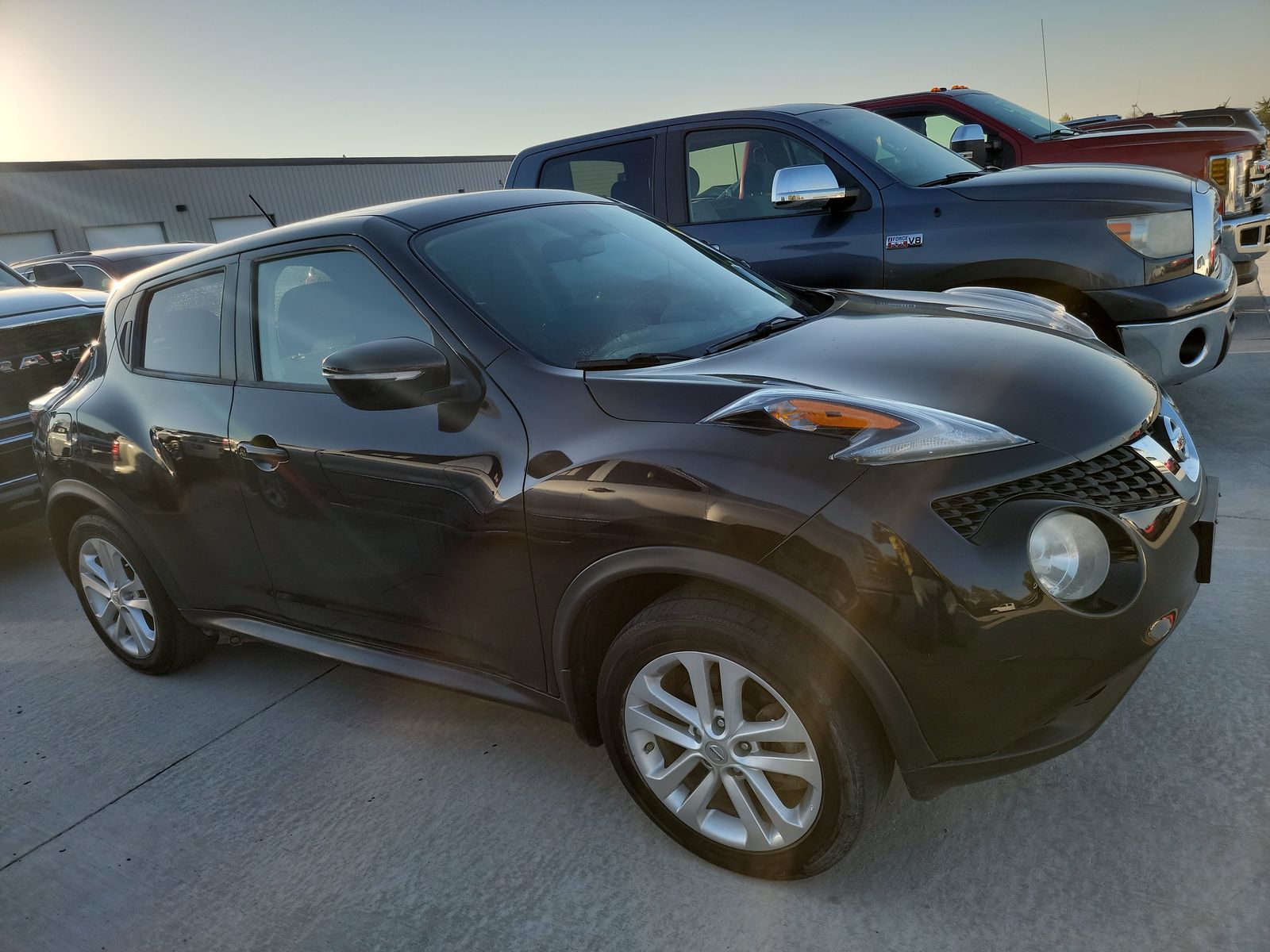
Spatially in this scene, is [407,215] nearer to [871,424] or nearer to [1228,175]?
[871,424]

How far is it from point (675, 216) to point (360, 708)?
139 inches

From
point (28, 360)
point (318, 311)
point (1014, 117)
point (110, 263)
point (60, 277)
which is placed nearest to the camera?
point (318, 311)

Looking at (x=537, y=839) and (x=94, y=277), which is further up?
(x=94, y=277)

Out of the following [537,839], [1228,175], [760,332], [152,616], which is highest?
[1228,175]

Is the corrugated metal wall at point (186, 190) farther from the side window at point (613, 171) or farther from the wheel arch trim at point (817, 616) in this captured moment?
the wheel arch trim at point (817, 616)

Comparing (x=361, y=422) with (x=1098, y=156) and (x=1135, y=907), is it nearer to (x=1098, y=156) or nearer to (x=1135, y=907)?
(x=1135, y=907)

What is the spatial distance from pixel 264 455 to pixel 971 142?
566cm

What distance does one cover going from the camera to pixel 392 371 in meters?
2.47

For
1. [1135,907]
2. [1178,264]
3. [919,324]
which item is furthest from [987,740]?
[1178,264]

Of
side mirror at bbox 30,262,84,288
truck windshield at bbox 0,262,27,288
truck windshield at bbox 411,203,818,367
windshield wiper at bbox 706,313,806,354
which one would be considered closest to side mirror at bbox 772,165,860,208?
truck windshield at bbox 411,203,818,367

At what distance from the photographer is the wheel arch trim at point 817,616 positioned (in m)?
2.01

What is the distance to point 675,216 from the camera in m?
5.79

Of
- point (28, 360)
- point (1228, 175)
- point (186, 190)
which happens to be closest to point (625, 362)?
point (28, 360)

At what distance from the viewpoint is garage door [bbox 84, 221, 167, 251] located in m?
29.5
